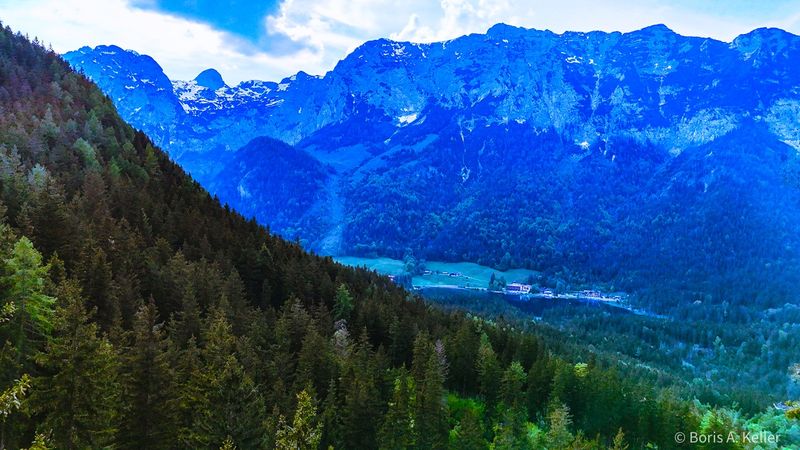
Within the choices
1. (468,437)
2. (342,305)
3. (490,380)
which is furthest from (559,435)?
(342,305)

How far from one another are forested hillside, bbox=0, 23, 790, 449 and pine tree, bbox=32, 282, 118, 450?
107 mm

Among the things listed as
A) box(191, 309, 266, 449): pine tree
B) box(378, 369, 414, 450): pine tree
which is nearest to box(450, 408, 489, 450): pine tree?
box(378, 369, 414, 450): pine tree

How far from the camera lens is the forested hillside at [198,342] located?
121ft

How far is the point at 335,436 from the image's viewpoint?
2391 inches

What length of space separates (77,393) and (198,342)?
2913 cm

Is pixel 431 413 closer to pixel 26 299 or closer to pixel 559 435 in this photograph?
pixel 559 435

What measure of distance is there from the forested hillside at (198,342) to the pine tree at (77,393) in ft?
0.35

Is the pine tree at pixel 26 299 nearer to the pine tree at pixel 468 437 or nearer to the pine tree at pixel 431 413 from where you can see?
the pine tree at pixel 431 413

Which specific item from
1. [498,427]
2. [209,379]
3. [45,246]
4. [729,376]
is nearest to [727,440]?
[498,427]

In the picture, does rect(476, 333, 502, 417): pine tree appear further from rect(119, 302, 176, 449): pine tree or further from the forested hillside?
rect(119, 302, 176, 449): pine tree

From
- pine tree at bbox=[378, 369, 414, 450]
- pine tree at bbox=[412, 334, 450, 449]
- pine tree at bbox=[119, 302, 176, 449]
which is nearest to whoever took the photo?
pine tree at bbox=[119, 302, 176, 449]

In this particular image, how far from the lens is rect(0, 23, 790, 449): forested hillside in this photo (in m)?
37.0

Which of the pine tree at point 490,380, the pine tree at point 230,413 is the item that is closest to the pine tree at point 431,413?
the pine tree at point 490,380

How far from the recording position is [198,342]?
62594 millimetres
